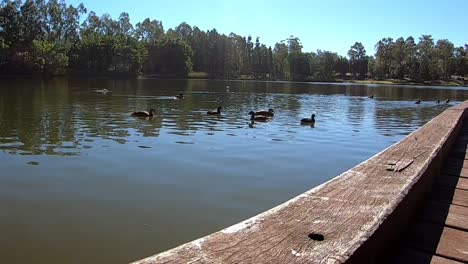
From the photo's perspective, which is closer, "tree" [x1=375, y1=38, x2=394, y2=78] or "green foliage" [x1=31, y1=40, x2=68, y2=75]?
"green foliage" [x1=31, y1=40, x2=68, y2=75]

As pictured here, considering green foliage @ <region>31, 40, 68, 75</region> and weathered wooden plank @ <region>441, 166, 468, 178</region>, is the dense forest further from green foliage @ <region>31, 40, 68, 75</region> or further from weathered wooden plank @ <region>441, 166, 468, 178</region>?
weathered wooden plank @ <region>441, 166, 468, 178</region>

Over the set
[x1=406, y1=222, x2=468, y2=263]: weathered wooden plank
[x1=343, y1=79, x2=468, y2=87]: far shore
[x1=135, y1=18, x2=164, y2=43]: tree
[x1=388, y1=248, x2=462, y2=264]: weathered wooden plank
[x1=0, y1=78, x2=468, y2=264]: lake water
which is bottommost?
[x1=0, y1=78, x2=468, y2=264]: lake water

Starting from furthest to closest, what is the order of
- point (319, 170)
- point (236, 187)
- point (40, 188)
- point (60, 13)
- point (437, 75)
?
point (437, 75) → point (60, 13) → point (319, 170) → point (236, 187) → point (40, 188)

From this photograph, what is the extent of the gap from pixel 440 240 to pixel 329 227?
129 cm

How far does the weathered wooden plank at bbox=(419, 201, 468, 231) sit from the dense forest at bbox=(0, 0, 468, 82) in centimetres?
10045

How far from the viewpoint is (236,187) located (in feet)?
32.4

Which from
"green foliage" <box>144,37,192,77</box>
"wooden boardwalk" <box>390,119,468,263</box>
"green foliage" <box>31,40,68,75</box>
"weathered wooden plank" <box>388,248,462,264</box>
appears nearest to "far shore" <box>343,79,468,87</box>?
"green foliage" <box>144,37,192,77</box>

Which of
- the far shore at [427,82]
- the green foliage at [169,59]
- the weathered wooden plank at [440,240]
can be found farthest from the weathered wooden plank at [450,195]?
the far shore at [427,82]

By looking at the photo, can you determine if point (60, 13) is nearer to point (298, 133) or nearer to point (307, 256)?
point (298, 133)

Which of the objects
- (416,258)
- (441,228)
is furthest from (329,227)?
(441,228)

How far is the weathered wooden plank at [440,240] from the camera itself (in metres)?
2.91

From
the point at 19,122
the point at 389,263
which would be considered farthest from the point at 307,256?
the point at 19,122

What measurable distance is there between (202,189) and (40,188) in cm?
332

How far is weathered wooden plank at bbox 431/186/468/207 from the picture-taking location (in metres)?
4.05
